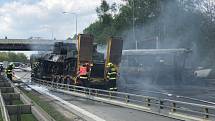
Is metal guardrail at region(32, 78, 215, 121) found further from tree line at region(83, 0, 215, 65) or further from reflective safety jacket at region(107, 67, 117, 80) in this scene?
tree line at region(83, 0, 215, 65)

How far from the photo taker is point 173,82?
126 feet

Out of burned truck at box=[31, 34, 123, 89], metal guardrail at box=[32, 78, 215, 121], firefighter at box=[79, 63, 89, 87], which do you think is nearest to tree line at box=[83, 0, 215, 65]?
burned truck at box=[31, 34, 123, 89]

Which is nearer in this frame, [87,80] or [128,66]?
[87,80]

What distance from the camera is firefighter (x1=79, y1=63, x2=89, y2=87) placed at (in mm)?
26734

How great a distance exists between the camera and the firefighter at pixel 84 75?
26.7m

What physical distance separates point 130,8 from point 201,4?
2673 centimetres

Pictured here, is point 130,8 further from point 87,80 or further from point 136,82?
point 87,80

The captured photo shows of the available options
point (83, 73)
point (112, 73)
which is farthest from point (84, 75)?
point (112, 73)

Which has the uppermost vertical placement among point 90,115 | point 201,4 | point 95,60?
point 201,4

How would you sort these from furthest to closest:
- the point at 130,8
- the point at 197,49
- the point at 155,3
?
the point at 130,8, the point at 155,3, the point at 197,49

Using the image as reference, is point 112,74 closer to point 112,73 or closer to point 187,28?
point 112,73

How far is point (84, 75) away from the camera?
2681 centimetres

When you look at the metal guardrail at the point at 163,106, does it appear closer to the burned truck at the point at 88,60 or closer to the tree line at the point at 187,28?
the burned truck at the point at 88,60

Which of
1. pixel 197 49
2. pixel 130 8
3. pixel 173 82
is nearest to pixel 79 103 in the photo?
pixel 173 82
